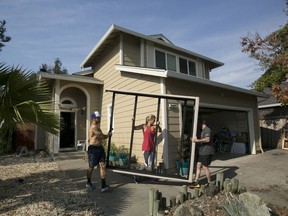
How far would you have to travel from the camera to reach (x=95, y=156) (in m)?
5.82

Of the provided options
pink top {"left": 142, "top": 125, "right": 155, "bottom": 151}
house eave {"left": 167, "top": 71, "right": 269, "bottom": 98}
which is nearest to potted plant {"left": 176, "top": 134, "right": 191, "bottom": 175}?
pink top {"left": 142, "top": 125, "right": 155, "bottom": 151}

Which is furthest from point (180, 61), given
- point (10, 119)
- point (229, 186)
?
point (10, 119)

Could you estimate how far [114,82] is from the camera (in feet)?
37.3

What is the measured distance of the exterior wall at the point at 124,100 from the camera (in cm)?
851

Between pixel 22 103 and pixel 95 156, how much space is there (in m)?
2.17

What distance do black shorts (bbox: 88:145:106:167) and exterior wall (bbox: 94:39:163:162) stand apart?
2.44m

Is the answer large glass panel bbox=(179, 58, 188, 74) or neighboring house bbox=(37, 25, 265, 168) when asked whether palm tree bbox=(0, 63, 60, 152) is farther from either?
large glass panel bbox=(179, 58, 188, 74)

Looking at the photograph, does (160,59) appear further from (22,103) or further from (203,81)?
(22,103)

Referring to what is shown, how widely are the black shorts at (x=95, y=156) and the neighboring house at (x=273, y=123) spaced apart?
12467mm

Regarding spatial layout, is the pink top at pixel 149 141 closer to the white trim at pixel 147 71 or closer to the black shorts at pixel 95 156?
the black shorts at pixel 95 156

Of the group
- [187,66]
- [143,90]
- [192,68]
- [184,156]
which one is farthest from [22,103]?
[192,68]

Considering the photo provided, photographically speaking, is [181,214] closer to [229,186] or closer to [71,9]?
[229,186]

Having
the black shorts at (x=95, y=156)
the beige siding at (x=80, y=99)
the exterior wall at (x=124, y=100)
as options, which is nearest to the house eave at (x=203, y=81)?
the exterior wall at (x=124, y=100)

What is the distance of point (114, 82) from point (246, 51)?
6645mm
